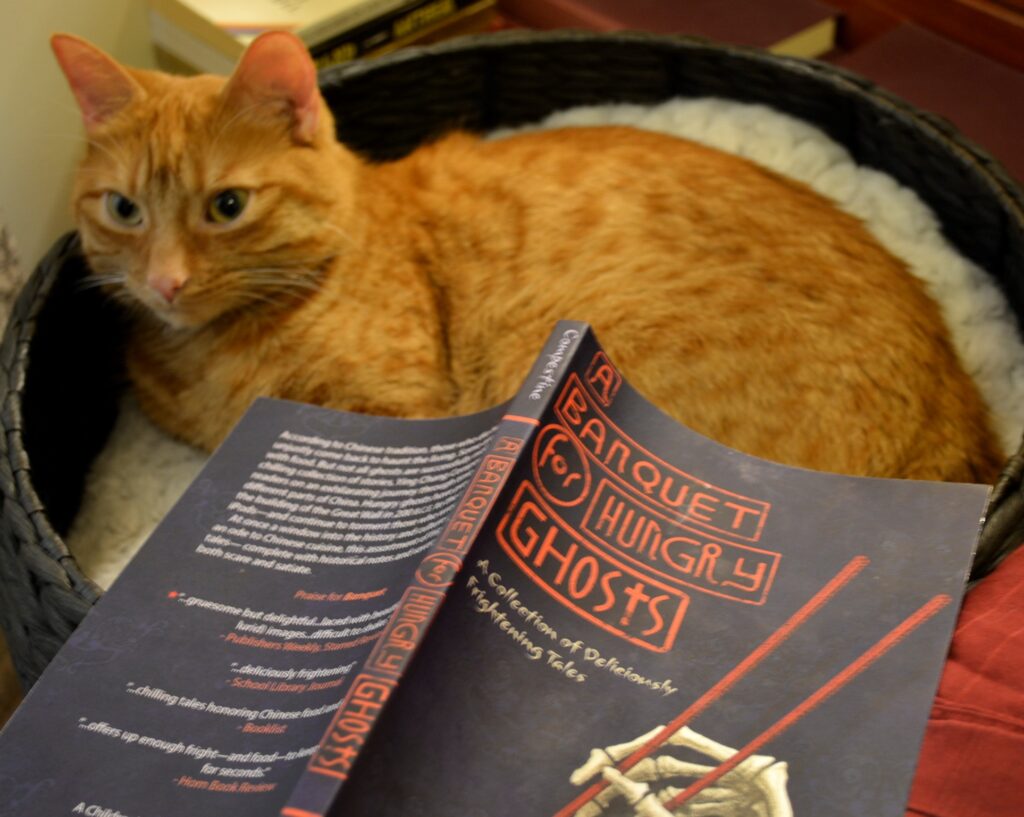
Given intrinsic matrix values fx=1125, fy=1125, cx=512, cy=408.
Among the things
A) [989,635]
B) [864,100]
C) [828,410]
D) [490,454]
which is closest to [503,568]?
[490,454]

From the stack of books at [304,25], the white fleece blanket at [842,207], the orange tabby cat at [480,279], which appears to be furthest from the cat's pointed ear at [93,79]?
the white fleece blanket at [842,207]

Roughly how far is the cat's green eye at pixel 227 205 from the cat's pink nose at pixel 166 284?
10cm

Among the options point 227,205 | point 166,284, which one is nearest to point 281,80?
point 227,205

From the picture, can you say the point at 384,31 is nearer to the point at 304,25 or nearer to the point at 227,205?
the point at 304,25

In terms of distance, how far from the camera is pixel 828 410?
1.17 m

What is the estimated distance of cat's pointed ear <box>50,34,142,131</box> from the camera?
119 centimetres

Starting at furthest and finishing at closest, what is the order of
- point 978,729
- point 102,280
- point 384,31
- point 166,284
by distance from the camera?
point 384,31 < point 102,280 < point 166,284 < point 978,729

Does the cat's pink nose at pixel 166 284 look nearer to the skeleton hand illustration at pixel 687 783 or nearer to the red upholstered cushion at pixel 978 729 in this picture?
the skeleton hand illustration at pixel 687 783

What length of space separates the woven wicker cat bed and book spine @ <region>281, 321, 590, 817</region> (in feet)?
1.12

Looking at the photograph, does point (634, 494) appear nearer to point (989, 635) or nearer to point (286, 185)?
point (989, 635)

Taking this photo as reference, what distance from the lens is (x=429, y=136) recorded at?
1.74 metres

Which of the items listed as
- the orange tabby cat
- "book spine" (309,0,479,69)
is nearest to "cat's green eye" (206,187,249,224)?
the orange tabby cat

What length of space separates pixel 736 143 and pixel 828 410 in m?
0.60

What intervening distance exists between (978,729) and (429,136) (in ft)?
4.09
